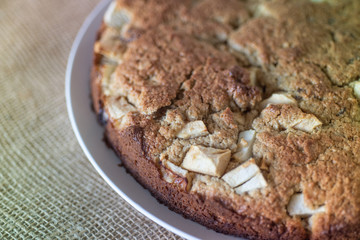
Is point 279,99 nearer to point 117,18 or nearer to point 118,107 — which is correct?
point 118,107

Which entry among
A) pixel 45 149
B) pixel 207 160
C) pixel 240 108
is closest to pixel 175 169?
pixel 207 160

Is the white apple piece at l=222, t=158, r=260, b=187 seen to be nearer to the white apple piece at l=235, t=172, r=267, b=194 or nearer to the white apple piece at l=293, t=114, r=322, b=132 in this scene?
the white apple piece at l=235, t=172, r=267, b=194

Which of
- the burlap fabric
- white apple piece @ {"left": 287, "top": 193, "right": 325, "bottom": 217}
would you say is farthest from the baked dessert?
the burlap fabric

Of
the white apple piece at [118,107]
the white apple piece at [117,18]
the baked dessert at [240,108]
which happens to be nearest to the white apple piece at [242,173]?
the baked dessert at [240,108]

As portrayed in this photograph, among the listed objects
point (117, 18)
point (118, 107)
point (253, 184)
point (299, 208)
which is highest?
point (117, 18)

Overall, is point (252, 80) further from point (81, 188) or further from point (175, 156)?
point (81, 188)

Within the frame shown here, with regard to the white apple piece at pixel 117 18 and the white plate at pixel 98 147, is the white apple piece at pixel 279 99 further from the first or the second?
the white apple piece at pixel 117 18

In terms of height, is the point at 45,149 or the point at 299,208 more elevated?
the point at 45,149

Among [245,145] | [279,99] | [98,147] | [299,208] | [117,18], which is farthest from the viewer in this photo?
[117,18]
